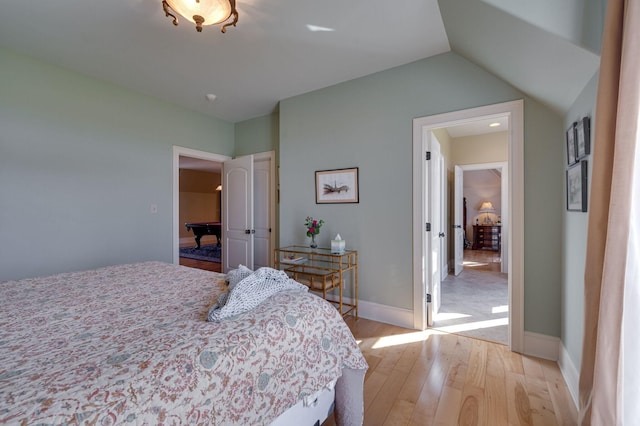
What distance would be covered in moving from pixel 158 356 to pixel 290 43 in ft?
7.67

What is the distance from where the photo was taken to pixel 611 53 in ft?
3.10

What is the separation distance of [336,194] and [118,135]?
8.29 feet

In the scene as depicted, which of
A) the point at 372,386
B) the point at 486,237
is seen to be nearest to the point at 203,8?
the point at 372,386

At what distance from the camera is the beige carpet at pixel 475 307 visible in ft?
8.43

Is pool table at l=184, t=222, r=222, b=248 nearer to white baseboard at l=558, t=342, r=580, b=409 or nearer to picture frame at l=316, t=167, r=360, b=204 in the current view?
picture frame at l=316, t=167, r=360, b=204

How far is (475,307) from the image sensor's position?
125 inches

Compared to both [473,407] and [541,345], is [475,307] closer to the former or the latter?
[541,345]

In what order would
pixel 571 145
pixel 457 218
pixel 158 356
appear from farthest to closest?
pixel 457 218
pixel 571 145
pixel 158 356

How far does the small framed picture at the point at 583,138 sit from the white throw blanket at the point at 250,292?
172 centimetres

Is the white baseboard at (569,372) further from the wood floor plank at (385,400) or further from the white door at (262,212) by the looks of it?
the white door at (262,212)

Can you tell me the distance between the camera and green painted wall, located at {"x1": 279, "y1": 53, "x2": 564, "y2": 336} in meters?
2.07

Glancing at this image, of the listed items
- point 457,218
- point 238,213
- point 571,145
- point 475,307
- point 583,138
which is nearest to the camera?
point 583,138

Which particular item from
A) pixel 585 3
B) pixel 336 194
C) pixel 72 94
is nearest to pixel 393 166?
pixel 336 194

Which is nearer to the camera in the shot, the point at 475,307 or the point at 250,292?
the point at 250,292
